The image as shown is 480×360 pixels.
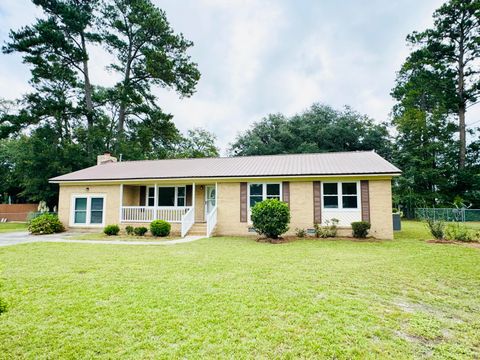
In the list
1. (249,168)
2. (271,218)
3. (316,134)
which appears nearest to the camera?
(271,218)

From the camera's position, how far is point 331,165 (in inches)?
573

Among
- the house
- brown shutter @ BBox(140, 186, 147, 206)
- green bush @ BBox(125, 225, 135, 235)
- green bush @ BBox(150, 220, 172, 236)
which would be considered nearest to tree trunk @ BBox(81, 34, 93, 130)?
the house

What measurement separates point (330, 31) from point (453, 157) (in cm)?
2195

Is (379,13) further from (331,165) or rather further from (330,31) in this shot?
(331,165)

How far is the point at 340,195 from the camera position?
13383mm

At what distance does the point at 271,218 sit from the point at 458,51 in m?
29.5

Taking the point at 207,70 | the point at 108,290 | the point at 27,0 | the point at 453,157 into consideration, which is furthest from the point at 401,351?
the point at 453,157

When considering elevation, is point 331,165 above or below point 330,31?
below

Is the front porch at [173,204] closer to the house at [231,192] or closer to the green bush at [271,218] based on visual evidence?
the house at [231,192]

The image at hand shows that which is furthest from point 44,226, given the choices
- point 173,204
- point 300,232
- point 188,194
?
point 300,232

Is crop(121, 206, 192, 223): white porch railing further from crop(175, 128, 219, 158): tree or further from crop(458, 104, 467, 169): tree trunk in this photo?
crop(458, 104, 467, 169): tree trunk

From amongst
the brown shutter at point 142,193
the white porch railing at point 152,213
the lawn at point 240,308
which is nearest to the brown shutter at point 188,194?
the white porch railing at point 152,213

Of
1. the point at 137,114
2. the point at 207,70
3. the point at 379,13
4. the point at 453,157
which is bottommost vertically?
the point at 453,157

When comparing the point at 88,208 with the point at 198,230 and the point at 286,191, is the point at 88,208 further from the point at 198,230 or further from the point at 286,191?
the point at 286,191
